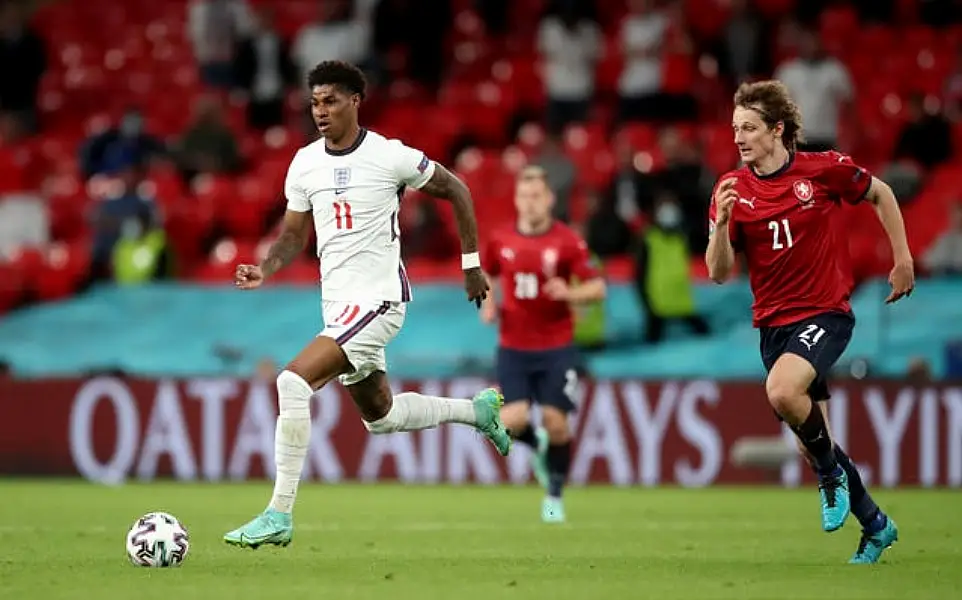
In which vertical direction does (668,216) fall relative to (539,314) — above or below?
above

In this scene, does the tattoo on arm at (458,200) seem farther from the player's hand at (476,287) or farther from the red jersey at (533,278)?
the red jersey at (533,278)

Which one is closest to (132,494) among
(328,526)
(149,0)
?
(328,526)

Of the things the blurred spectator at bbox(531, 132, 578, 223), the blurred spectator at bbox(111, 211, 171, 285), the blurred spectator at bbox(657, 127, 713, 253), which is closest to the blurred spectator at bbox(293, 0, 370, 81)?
the blurred spectator at bbox(111, 211, 171, 285)

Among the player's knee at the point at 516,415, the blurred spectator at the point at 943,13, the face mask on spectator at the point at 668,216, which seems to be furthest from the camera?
the blurred spectator at the point at 943,13

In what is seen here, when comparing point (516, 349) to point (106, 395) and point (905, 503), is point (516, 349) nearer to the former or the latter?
point (905, 503)

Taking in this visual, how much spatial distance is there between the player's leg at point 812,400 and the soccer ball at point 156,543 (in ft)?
9.89

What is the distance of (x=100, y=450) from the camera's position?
1806 centimetres

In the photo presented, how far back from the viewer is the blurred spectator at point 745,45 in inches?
830

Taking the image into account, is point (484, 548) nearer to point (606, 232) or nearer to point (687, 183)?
Answer: point (606, 232)

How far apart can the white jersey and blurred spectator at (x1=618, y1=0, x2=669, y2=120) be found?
11580mm


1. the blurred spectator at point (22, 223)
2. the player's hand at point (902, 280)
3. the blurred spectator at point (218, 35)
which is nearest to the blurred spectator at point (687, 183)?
the blurred spectator at point (218, 35)

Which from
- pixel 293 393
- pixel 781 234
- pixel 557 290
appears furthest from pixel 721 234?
pixel 557 290

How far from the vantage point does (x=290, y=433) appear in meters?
9.41

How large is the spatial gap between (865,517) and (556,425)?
4300 millimetres
